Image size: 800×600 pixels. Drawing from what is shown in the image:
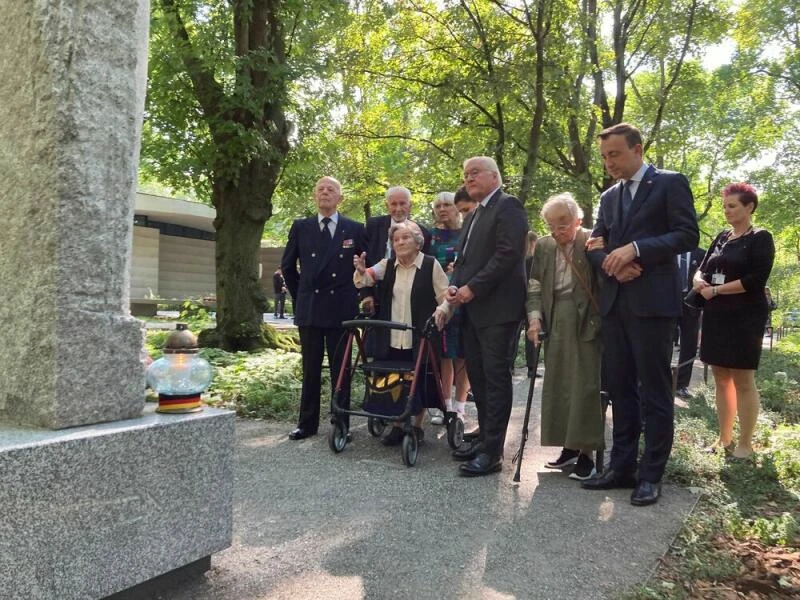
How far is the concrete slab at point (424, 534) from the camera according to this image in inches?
109

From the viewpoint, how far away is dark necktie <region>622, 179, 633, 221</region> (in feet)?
13.6

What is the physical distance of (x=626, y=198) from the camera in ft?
13.8

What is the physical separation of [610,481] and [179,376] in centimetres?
287

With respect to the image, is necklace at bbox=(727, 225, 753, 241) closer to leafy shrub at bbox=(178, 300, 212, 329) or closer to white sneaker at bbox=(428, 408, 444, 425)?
white sneaker at bbox=(428, 408, 444, 425)

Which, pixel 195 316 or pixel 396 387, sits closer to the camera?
pixel 396 387

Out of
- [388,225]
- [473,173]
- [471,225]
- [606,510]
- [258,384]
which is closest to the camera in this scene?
[606,510]

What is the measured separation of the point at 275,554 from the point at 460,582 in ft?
2.96

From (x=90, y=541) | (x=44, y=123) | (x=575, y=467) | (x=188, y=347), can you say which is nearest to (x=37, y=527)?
(x=90, y=541)

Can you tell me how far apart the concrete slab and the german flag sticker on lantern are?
2.54ft

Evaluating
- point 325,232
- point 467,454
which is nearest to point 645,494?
point 467,454

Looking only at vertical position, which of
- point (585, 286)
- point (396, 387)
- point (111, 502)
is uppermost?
point (585, 286)

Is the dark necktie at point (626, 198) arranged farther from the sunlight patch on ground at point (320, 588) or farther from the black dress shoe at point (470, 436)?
the sunlight patch on ground at point (320, 588)

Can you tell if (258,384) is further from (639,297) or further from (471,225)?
(639,297)

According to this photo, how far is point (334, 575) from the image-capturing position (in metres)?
2.83
